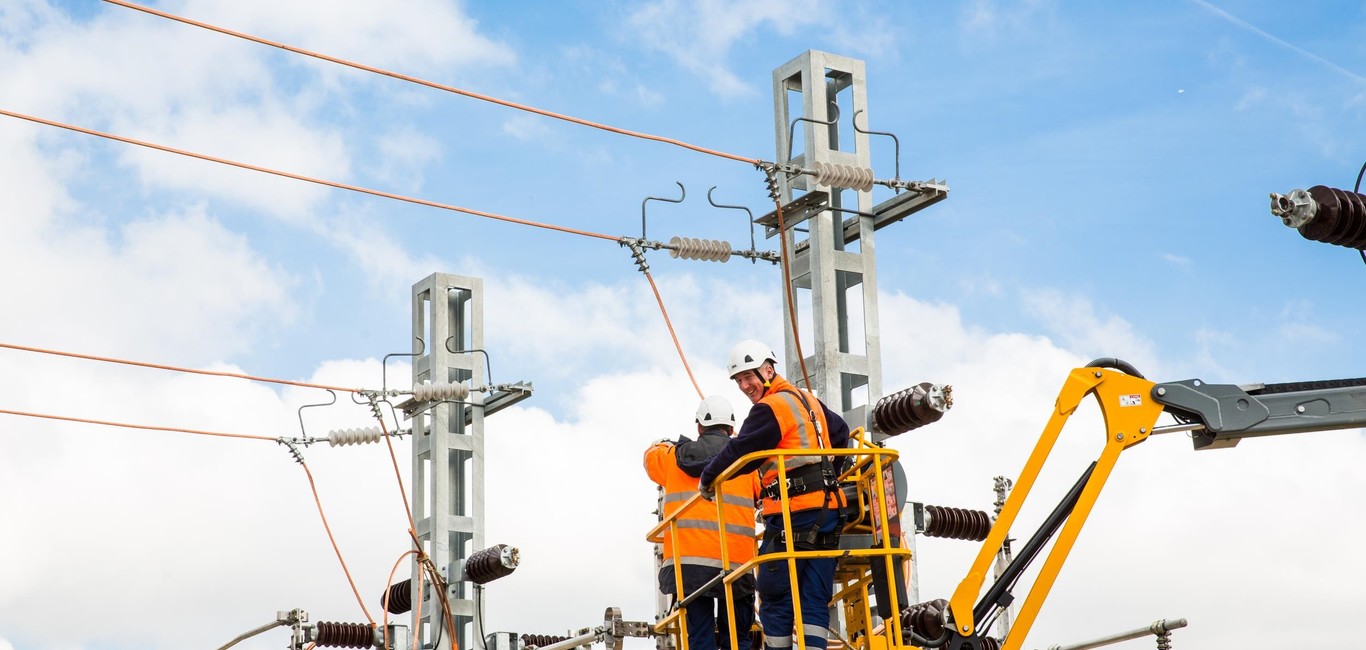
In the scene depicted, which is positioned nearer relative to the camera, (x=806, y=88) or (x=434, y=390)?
(x=806, y=88)

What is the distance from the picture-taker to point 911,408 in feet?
33.2

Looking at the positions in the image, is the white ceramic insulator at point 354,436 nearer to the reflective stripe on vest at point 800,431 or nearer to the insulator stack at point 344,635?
the insulator stack at point 344,635

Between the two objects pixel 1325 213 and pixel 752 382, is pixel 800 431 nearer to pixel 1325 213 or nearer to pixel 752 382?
pixel 752 382

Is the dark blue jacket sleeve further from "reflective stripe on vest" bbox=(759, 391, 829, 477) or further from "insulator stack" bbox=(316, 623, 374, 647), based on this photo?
"insulator stack" bbox=(316, 623, 374, 647)

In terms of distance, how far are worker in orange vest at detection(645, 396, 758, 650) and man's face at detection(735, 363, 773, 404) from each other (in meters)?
0.40

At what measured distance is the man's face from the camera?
29.0 ft

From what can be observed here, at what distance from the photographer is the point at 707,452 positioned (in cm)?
907

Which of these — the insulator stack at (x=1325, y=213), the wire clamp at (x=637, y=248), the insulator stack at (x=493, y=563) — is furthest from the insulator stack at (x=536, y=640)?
the insulator stack at (x=1325, y=213)

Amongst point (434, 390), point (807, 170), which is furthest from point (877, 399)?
point (434, 390)

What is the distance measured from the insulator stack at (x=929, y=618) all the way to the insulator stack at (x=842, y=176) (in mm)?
2886

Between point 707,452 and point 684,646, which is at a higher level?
point 707,452

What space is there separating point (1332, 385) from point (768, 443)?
291cm

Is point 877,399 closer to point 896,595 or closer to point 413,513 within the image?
point 896,595

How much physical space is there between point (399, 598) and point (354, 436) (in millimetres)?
1663
